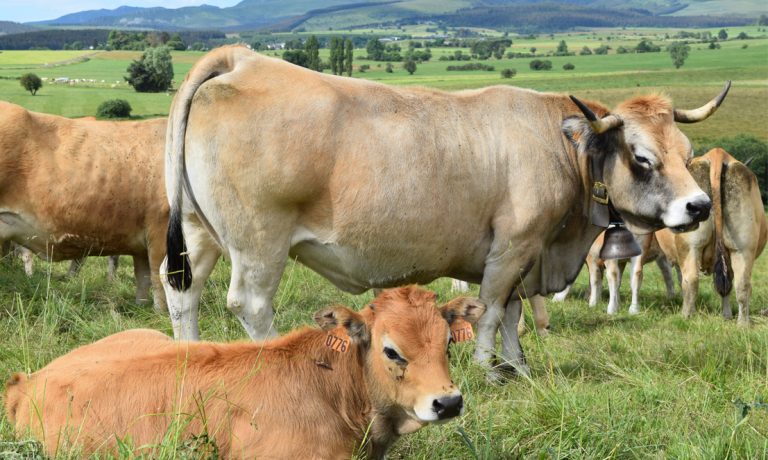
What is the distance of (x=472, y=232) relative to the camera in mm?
7387

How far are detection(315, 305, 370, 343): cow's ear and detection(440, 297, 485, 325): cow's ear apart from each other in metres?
0.49

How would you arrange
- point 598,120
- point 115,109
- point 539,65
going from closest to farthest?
point 598,120 → point 115,109 → point 539,65

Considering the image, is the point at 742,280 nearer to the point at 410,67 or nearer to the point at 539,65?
the point at 410,67

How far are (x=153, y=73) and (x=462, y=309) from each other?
27975mm

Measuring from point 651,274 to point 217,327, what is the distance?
554 inches

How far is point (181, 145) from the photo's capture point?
23.4ft

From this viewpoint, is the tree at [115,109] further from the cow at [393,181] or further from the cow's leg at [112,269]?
the cow at [393,181]

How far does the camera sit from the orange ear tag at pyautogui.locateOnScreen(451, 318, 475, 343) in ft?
17.4

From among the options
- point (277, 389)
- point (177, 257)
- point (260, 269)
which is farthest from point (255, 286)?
point (277, 389)

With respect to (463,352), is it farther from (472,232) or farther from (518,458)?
(518,458)

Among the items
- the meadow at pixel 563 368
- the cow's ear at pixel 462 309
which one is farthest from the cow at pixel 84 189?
→ the cow's ear at pixel 462 309

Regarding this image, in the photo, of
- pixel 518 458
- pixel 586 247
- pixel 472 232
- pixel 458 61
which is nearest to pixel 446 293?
pixel 586 247

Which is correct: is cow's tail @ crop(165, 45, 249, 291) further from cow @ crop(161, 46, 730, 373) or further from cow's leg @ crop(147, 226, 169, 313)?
cow's leg @ crop(147, 226, 169, 313)

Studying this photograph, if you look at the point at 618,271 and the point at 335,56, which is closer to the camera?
the point at 618,271
